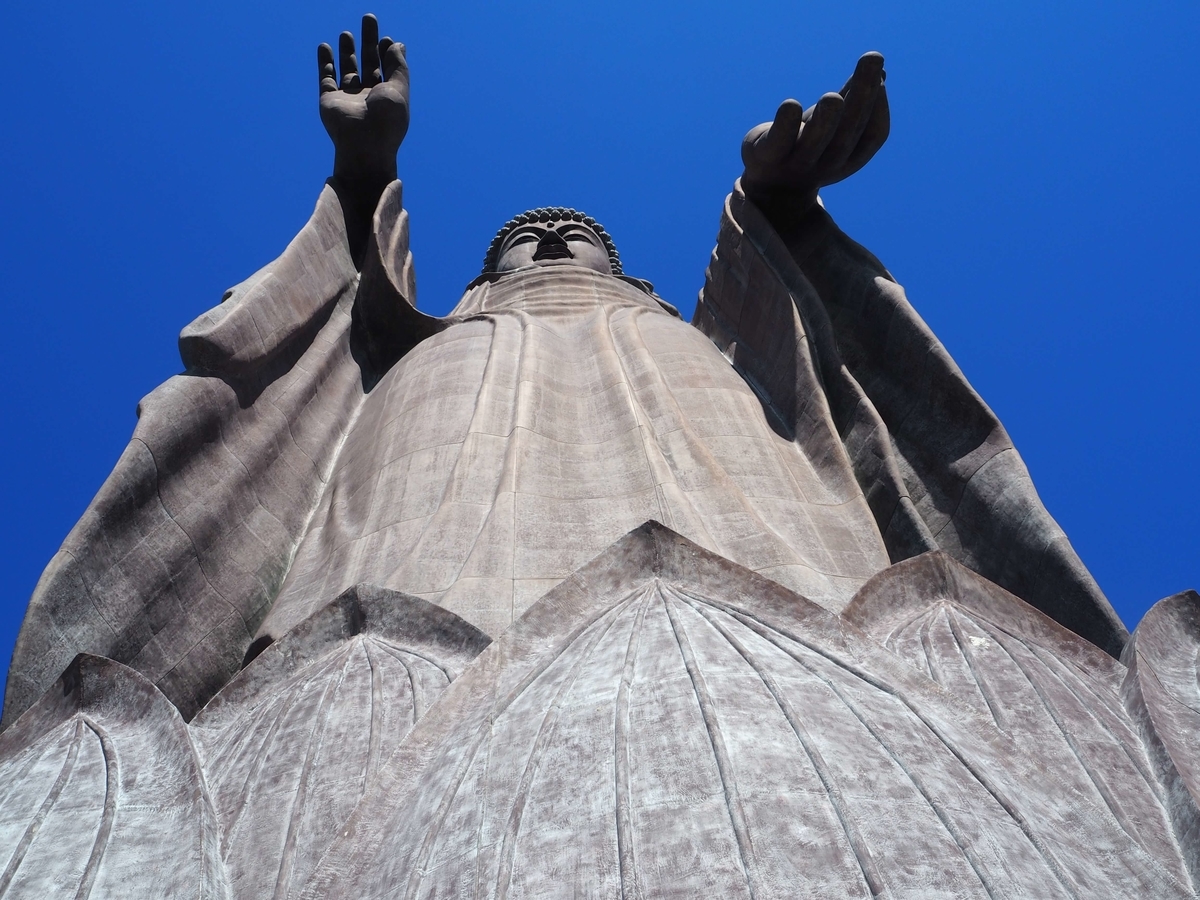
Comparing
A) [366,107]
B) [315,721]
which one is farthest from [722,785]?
[366,107]

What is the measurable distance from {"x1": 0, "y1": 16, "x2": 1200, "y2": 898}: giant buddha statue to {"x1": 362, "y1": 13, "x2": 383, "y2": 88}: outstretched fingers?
31 millimetres

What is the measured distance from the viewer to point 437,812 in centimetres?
343

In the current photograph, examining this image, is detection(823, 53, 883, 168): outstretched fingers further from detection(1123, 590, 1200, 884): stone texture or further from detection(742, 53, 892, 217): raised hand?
detection(1123, 590, 1200, 884): stone texture

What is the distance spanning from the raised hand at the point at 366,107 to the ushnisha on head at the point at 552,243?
7.60 ft

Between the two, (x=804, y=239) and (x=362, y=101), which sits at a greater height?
(x=362, y=101)

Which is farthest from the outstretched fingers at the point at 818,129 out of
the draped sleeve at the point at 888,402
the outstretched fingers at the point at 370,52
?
the outstretched fingers at the point at 370,52

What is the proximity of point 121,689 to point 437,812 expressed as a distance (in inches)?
76.3

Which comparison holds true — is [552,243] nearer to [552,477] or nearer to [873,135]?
[873,135]

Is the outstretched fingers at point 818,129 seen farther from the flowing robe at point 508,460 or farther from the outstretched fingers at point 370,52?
the outstretched fingers at point 370,52

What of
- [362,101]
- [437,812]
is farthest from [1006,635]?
[362,101]

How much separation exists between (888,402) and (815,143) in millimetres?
2182

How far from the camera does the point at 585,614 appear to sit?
176 inches

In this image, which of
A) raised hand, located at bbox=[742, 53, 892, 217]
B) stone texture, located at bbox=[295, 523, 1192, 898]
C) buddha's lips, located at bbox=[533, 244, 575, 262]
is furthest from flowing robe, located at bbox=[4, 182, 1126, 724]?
buddha's lips, located at bbox=[533, 244, 575, 262]

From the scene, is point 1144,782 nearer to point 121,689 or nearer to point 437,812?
point 437,812
